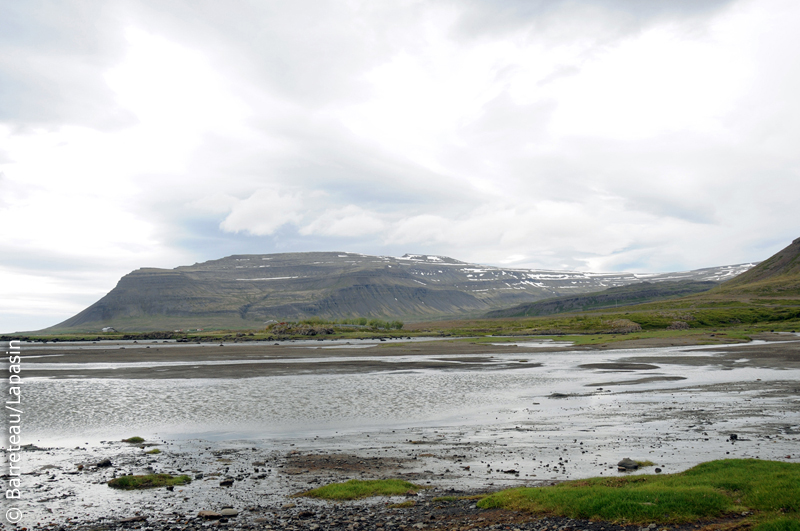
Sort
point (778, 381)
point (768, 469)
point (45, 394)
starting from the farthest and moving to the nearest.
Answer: point (45, 394) → point (778, 381) → point (768, 469)

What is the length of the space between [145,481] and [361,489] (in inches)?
348

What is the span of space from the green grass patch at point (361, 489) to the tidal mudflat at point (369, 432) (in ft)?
2.00

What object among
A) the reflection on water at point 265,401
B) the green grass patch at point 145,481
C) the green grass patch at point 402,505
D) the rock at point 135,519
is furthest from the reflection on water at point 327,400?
the green grass patch at point 402,505

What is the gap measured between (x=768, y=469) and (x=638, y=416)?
14658mm

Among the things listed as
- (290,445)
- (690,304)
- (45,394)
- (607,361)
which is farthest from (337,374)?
(690,304)

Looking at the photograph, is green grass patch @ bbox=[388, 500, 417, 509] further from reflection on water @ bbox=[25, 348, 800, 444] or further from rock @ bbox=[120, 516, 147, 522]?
reflection on water @ bbox=[25, 348, 800, 444]

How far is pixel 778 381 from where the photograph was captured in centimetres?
4200

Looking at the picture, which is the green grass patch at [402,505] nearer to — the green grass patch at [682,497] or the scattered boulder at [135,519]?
the green grass patch at [682,497]

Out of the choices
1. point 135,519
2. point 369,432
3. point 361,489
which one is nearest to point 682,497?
point 361,489

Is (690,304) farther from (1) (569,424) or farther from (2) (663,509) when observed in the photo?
(2) (663,509)

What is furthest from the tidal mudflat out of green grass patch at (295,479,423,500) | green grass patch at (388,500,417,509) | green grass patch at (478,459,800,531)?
green grass patch at (478,459,800,531)

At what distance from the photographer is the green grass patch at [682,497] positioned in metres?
12.6

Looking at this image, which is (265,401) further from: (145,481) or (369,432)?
(145,481)

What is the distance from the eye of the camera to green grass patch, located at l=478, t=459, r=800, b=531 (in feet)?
41.5
